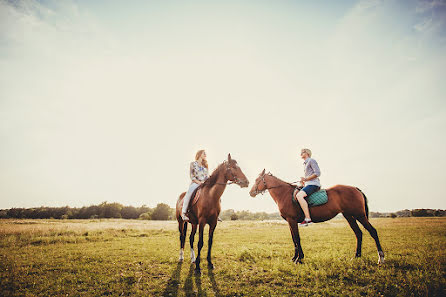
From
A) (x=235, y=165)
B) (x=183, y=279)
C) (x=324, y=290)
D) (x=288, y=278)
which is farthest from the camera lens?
(x=235, y=165)

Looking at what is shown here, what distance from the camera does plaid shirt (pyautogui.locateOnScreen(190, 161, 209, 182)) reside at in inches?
322

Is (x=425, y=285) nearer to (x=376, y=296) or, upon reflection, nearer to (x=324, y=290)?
(x=376, y=296)

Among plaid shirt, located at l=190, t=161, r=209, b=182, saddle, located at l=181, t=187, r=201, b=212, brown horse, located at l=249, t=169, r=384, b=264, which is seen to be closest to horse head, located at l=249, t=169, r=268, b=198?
brown horse, located at l=249, t=169, r=384, b=264

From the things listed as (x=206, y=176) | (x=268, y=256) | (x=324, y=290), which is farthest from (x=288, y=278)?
(x=206, y=176)

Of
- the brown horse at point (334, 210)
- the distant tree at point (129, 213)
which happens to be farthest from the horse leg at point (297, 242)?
the distant tree at point (129, 213)

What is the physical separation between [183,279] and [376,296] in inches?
206

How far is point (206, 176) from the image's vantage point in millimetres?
8508

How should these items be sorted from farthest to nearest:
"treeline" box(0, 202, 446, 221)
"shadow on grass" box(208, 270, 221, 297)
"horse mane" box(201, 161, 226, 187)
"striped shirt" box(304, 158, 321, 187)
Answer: "treeline" box(0, 202, 446, 221) < "horse mane" box(201, 161, 226, 187) < "striped shirt" box(304, 158, 321, 187) < "shadow on grass" box(208, 270, 221, 297)

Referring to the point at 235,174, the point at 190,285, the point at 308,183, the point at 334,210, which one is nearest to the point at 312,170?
the point at 308,183

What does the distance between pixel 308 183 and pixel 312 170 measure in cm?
57

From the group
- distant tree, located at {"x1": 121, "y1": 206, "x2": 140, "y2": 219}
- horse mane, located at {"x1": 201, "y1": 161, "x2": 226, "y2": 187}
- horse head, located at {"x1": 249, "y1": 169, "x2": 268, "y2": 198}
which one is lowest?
distant tree, located at {"x1": 121, "y1": 206, "x2": 140, "y2": 219}

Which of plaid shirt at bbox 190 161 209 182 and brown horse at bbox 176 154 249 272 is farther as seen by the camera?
plaid shirt at bbox 190 161 209 182

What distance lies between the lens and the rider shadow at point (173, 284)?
5133 millimetres

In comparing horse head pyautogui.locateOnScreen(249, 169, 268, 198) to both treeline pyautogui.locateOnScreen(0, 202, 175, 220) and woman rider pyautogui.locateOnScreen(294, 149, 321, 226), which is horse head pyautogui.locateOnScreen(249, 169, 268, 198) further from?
treeline pyautogui.locateOnScreen(0, 202, 175, 220)
